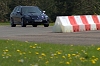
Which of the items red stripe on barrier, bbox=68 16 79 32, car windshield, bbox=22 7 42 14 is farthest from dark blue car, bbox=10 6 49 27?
red stripe on barrier, bbox=68 16 79 32

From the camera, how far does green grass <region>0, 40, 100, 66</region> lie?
831cm

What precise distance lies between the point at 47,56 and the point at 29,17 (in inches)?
700

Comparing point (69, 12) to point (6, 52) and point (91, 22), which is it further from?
point (6, 52)

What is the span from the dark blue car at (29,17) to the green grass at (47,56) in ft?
50.6

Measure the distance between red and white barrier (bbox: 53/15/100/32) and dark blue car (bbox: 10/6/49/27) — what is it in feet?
19.3

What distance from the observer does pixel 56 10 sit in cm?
4466

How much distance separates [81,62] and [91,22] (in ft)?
41.0

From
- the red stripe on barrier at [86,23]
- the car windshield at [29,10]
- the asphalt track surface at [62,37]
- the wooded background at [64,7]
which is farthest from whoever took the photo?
the wooded background at [64,7]

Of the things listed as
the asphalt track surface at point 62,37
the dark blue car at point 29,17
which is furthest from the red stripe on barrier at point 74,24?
the dark blue car at point 29,17

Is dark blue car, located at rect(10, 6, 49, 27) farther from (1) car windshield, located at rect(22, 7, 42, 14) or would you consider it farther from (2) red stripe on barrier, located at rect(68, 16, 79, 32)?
(2) red stripe on barrier, located at rect(68, 16, 79, 32)

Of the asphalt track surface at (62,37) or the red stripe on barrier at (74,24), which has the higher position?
the asphalt track surface at (62,37)

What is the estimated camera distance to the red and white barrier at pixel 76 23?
18.8 m

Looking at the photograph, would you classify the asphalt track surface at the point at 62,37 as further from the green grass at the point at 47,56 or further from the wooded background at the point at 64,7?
the wooded background at the point at 64,7

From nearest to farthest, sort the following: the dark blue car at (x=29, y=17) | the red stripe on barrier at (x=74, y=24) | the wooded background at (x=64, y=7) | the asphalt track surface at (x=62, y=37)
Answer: the asphalt track surface at (x=62, y=37) < the red stripe on barrier at (x=74, y=24) < the dark blue car at (x=29, y=17) < the wooded background at (x=64, y=7)
